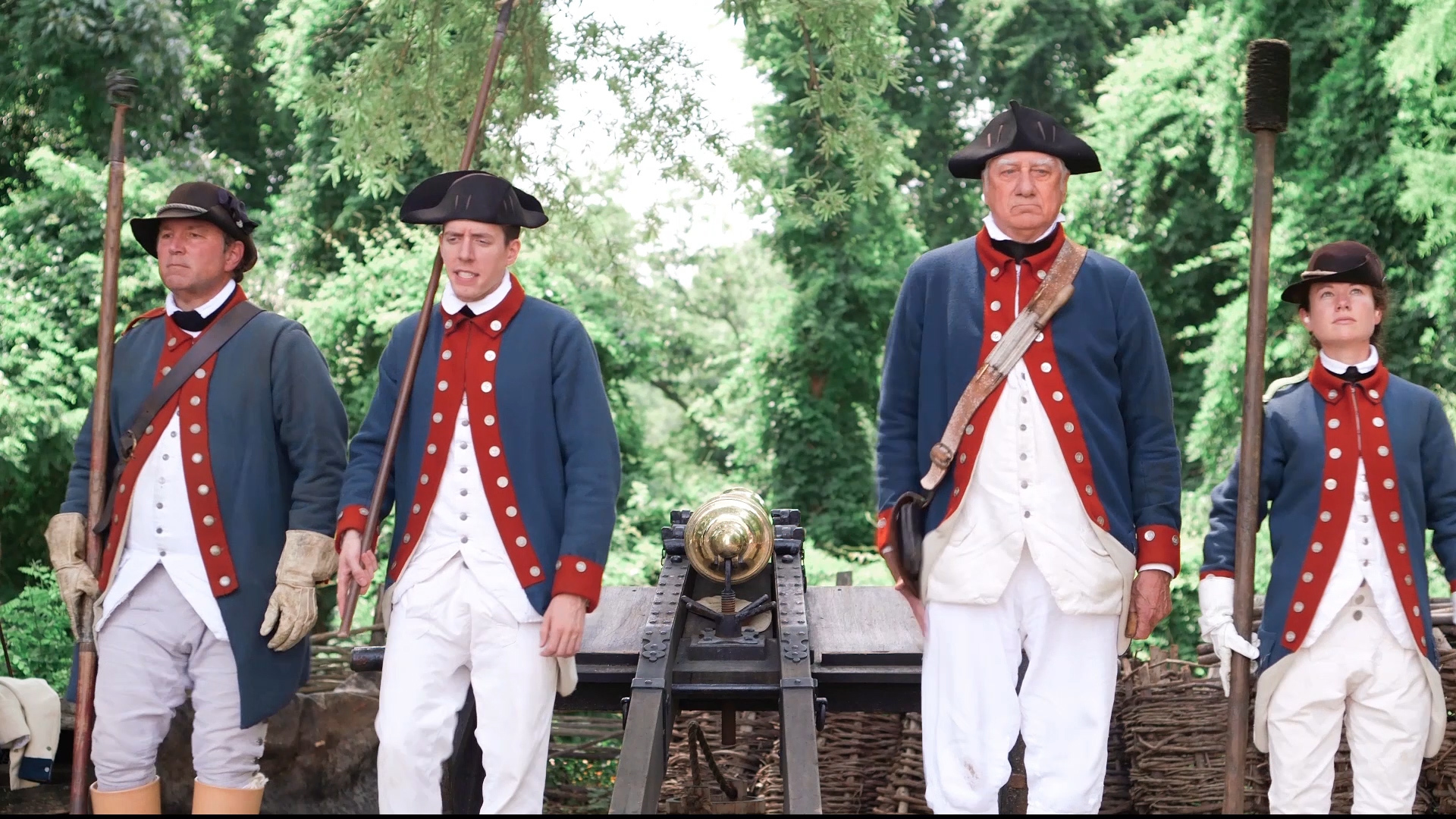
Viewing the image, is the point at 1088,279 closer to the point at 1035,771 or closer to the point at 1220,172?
the point at 1035,771

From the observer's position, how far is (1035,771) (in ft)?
10.5

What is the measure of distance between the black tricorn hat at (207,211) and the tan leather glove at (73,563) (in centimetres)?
79

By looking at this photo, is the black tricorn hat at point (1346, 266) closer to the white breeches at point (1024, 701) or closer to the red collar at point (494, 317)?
the white breeches at point (1024, 701)

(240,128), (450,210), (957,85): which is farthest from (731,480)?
(450,210)

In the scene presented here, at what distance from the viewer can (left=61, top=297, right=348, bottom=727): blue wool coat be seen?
12.1 ft

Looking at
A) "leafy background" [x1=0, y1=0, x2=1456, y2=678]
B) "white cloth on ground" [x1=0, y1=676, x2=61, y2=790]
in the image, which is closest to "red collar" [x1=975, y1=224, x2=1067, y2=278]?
"white cloth on ground" [x1=0, y1=676, x2=61, y2=790]

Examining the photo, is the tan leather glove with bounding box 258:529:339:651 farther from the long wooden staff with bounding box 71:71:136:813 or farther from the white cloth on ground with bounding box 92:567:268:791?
the long wooden staff with bounding box 71:71:136:813

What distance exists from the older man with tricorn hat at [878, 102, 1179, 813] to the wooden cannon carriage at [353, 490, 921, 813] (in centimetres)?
51

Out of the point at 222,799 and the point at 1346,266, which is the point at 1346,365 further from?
the point at 222,799

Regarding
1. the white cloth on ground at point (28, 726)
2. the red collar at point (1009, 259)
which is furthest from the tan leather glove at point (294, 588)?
the red collar at point (1009, 259)

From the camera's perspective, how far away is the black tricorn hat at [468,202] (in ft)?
11.3

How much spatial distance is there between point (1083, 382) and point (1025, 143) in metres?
0.57

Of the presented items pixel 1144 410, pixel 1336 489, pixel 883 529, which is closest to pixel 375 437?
pixel 883 529

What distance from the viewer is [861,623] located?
4969 millimetres
